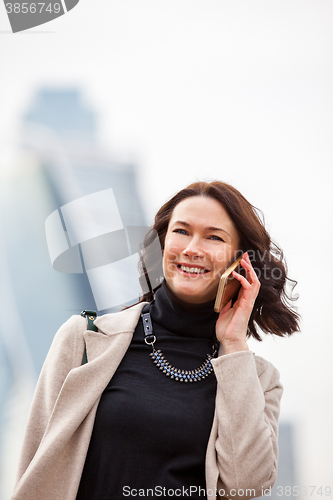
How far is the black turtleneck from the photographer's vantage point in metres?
1.25

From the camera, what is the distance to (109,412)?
131 cm

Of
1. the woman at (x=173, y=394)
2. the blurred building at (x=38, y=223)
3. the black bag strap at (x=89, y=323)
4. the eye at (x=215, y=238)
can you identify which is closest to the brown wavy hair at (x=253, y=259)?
the woman at (x=173, y=394)

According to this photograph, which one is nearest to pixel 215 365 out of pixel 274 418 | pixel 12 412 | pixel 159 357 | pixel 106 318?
pixel 159 357

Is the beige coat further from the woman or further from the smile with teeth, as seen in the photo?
the smile with teeth

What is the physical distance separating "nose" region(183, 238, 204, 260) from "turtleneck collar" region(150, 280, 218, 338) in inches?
6.1

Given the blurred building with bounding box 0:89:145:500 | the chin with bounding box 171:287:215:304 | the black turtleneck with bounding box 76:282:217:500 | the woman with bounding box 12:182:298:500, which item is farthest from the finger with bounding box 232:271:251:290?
the blurred building with bounding box 0:89:145:500

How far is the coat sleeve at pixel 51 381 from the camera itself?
132cm

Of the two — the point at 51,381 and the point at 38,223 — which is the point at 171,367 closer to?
the point at 51,381

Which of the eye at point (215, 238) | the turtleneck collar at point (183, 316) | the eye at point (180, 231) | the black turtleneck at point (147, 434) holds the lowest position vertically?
the black turtleneck at point (147, 434)

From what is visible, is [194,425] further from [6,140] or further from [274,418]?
[6,140]

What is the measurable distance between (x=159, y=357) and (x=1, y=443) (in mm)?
1107

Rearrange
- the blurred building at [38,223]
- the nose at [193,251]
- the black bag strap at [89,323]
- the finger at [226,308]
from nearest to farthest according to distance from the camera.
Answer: the black bag strap at [89,323] → the nose at [193,251] → the finger at [226,308] → the blurred building at [38,223]

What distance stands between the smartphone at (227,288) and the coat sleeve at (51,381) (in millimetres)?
491

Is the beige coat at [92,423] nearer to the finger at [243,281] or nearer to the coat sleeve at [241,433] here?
the coat sleeve at [241,433]
